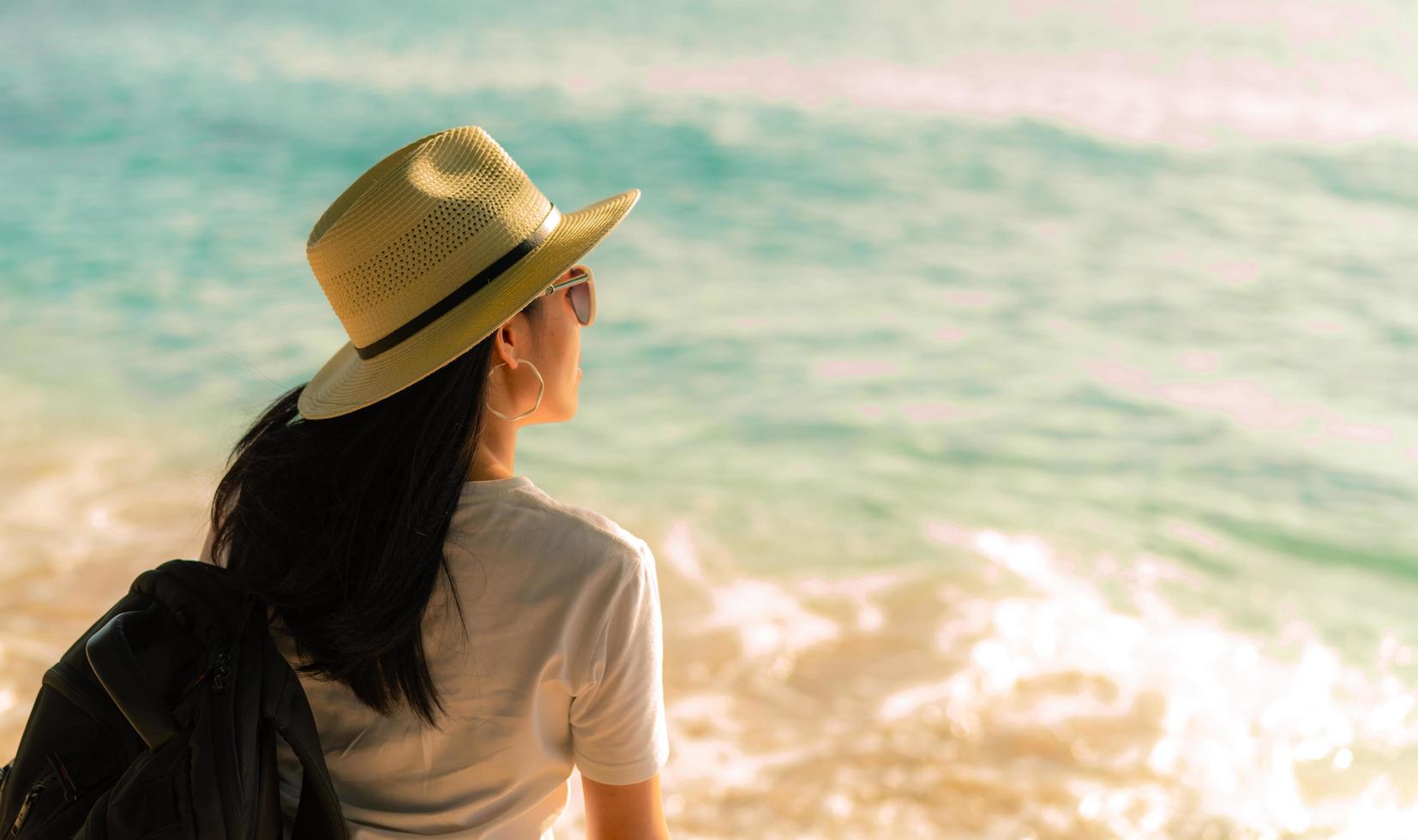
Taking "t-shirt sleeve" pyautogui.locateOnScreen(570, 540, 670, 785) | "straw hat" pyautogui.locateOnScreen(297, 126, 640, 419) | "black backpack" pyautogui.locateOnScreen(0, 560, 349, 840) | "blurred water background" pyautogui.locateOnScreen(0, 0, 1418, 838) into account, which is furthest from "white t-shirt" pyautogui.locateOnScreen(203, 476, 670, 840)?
"blurred water background" pyautogui.locateOnScreen(0, 0, 1418, 838)

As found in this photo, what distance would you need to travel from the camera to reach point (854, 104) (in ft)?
42.8

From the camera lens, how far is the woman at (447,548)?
4.81ft

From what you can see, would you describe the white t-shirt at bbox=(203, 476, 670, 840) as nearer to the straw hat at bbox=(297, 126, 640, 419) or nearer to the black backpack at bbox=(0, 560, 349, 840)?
the black backpack at bbox=(0, 560, 349, 840)

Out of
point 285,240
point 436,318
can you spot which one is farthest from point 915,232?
point 436,318

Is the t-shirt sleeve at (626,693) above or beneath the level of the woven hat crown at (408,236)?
beneath

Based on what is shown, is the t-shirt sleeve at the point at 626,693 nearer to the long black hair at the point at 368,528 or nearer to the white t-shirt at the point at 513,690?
the white t-shirt at the point at 513,690

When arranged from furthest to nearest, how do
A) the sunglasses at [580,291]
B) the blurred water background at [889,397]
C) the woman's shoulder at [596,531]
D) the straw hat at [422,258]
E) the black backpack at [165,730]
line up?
1. the blurred water background at [889,397]
2. the sunglasses at [580,291]
3. the straw hat at [422,258]
4. the woman's shoulder at [596,531]
5. the black backpack at [165,730]

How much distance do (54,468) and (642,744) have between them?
12.9 ft

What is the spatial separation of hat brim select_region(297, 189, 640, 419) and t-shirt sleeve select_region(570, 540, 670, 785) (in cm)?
33

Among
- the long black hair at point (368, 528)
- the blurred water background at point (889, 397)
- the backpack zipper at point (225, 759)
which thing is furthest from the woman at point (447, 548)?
the blurred water background at point (889, 397)

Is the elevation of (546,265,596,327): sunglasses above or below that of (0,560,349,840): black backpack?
above

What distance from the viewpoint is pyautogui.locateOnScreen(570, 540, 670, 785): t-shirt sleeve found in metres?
1.46

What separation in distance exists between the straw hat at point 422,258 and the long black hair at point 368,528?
0.05 m

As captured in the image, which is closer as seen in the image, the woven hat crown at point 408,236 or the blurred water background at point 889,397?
the woven hat crown at point 408,236
